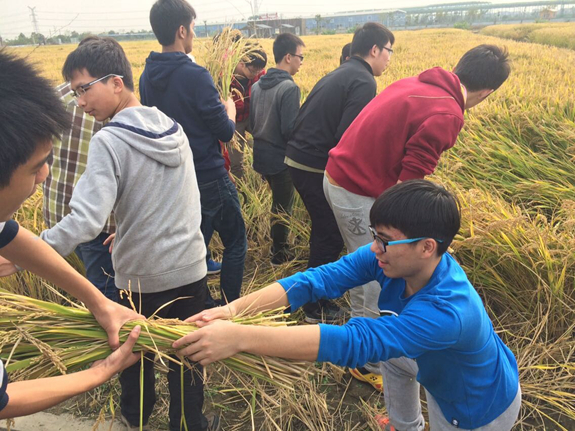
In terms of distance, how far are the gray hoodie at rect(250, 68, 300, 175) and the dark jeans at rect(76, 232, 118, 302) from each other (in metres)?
1.45

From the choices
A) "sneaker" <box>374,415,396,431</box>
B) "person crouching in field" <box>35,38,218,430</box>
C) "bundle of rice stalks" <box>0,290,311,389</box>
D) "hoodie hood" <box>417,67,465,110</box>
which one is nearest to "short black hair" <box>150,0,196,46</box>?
"person crouching in field" <box>35,38,218,430</box>

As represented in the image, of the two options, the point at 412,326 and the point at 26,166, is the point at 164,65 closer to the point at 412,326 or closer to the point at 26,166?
the point at 26,166

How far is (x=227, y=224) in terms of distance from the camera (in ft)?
8.02

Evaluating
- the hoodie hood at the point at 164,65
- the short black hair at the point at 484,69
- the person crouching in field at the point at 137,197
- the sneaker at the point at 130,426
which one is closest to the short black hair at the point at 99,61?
the person crouching in field at the point at 137,197

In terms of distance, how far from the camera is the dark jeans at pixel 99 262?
1919 mm

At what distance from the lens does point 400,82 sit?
6.81ft

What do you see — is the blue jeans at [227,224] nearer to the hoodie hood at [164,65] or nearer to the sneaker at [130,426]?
the hoodie hood at [164,65]

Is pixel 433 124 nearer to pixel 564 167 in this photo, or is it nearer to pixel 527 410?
pixel 527 410

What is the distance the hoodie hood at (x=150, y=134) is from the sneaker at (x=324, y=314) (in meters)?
1.42

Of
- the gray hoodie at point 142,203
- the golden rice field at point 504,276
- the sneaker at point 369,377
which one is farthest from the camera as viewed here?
the sneaker at point 369,377

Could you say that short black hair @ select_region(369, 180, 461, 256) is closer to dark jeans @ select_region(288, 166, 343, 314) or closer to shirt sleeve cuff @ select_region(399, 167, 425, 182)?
shirt sleeve cuff @ select_region(399, 167, 425, 182)

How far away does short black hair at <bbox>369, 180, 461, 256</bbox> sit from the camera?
3.92 ft

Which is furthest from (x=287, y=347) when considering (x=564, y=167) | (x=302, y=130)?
(x=564, y=167)

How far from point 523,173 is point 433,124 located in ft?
6.61
